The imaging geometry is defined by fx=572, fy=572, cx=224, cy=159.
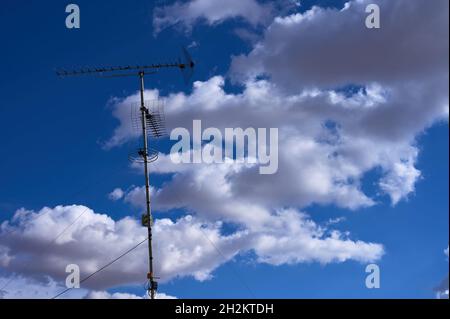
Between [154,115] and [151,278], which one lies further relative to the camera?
[154,115]
